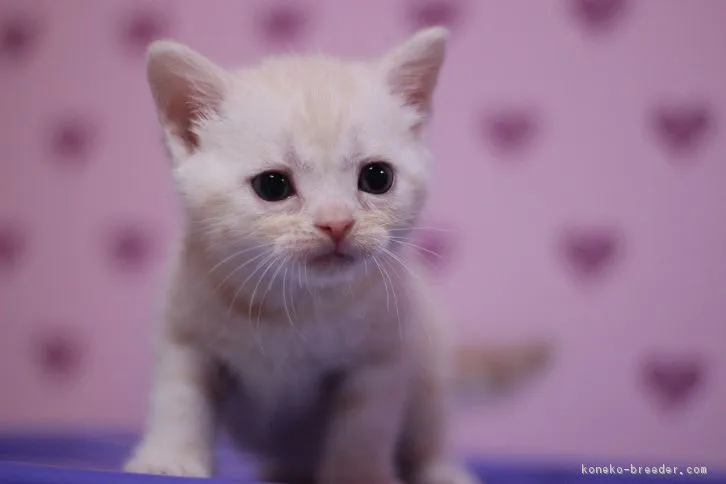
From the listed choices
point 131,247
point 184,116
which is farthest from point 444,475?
point 131,247

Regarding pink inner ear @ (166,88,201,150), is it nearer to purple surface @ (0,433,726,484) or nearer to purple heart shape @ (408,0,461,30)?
purple surface @ (0,433,726,484)

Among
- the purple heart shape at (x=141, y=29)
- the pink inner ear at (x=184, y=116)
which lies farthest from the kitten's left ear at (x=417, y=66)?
the purple heart shape at (x=141, y=29)

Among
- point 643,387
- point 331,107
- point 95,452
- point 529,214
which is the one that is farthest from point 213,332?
point 643,387

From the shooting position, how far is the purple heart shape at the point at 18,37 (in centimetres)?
184

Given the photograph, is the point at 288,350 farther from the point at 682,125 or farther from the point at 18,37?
the point at 18,37

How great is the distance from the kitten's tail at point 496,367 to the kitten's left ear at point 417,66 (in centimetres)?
57

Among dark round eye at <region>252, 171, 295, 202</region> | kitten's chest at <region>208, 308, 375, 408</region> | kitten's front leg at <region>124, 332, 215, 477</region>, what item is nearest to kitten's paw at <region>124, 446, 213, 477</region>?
kitten's front leg at <region>124, 332, 215, 477</region>

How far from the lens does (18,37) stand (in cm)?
185

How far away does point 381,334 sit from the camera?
964 millimetres

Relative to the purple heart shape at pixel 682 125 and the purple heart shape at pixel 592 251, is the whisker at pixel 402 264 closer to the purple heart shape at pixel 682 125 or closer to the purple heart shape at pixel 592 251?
the purple heart shape at pixel 592 251

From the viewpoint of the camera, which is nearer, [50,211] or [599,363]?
[599,363]

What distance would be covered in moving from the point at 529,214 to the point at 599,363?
1.17 ft

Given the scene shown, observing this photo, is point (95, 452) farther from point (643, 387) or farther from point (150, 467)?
point (643, 387)

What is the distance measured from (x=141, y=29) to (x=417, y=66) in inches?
39.9
